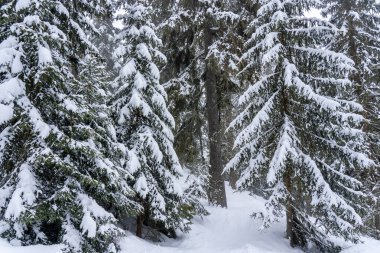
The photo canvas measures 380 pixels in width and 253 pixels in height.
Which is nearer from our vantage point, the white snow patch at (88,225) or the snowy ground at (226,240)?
the white snow patch at (88,225)

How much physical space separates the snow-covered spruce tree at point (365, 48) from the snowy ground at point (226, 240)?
692cm

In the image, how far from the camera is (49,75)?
27.0 feet

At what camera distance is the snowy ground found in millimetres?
10633

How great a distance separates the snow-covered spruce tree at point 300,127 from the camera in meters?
10.4

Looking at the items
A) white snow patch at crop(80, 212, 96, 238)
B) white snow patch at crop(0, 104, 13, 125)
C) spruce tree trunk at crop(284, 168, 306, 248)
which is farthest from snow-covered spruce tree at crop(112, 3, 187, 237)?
white snow patch at crop(0, 104, 13, 125)

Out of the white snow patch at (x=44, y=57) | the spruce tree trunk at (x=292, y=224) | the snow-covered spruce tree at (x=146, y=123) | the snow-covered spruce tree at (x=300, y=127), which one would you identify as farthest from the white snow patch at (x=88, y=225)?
the spruce tree trunk at (x=292, y=224)

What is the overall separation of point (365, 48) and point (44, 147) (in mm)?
15572

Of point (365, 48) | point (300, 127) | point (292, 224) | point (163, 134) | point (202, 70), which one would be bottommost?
point (292, 224)

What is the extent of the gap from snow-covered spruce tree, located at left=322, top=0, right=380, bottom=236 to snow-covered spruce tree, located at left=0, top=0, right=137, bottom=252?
42.3 feet

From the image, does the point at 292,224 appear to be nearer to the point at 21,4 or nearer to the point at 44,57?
the point at 44,57

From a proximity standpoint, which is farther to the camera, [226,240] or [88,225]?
[226,240]

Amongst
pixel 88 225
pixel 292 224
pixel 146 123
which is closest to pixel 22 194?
pixel 88 225

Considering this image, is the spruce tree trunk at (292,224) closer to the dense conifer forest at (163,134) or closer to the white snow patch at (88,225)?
the dense conifer forest at (163,134)

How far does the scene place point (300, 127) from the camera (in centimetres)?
1130
